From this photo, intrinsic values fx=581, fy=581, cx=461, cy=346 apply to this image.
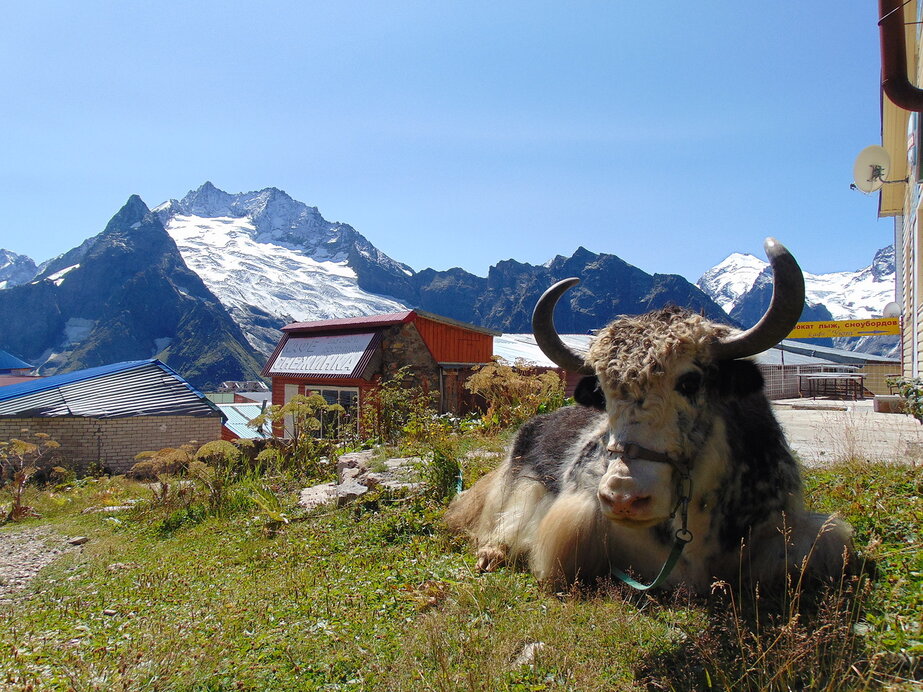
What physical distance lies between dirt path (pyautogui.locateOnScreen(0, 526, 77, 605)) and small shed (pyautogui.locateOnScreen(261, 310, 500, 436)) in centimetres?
1090

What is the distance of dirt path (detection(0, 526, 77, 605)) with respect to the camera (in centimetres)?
616

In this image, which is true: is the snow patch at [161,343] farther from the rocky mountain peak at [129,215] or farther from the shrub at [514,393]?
the shrub at [514,393]

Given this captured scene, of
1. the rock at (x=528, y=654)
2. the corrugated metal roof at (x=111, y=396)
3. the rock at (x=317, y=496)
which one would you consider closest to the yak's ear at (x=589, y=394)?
the rock at (x=528, y=654)

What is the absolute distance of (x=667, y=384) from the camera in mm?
3016

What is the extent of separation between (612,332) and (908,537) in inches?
90.2

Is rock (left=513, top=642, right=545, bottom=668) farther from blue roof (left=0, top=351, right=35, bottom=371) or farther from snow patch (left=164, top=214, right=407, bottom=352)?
snow patch (left=164, top=214, right=407, bottom=352)

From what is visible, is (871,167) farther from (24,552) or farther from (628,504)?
(24,552)

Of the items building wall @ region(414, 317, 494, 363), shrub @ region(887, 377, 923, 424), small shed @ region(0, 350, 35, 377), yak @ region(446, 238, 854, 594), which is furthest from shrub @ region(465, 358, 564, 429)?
small shed @ region(0, 350, 35, 377)

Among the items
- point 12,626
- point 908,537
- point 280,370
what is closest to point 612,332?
point 908,537

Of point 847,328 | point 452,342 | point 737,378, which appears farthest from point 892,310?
point 737,378

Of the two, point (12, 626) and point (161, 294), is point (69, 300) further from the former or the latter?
point (12, 626)

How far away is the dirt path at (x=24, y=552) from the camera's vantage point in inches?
243

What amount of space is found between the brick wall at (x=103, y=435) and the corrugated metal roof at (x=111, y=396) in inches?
9.0

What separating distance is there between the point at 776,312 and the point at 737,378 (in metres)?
0.43
